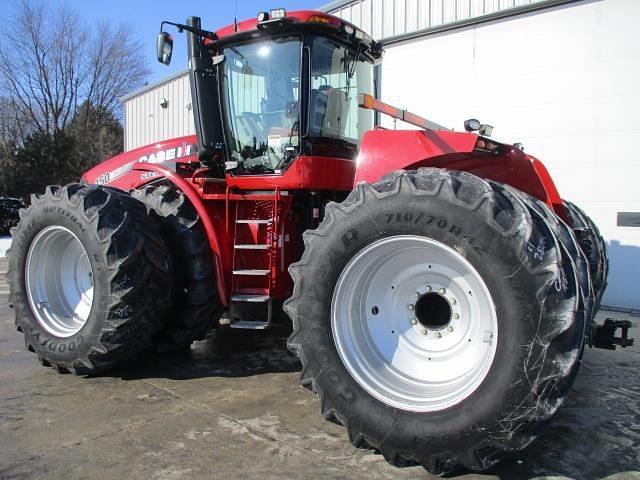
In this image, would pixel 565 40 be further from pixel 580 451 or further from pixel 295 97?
pixel 580 451

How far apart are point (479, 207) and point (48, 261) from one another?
368cm

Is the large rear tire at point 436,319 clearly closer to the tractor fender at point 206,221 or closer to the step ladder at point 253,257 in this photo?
the step ladder at point 253,257

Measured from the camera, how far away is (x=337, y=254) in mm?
2910

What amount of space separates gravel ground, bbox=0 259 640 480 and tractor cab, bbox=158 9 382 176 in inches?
68.3

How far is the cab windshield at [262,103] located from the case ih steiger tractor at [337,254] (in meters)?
0.01

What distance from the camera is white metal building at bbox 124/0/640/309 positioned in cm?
719

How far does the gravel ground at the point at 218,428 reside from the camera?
9.22 feet

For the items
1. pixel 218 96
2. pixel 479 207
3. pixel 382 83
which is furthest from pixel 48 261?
pixel 382 83

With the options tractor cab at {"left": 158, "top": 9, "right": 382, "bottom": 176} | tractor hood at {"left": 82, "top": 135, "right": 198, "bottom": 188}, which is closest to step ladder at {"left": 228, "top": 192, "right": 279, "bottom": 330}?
tractor cab at {"left": 158, "top": 9, "right": 382, "bottom": 176}

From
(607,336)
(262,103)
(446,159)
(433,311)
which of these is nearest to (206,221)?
(262,103)

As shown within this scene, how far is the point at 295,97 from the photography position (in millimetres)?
4273

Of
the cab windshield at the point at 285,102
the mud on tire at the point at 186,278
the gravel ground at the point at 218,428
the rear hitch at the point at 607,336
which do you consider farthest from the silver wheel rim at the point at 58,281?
the rear hitch at the point at 607,336

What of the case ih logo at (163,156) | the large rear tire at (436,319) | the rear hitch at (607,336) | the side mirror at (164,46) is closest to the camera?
the large rear tire at (436,319)

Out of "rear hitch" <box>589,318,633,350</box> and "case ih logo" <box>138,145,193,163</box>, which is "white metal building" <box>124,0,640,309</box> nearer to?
"rear hitch" <box>589,318,633,350</box>
